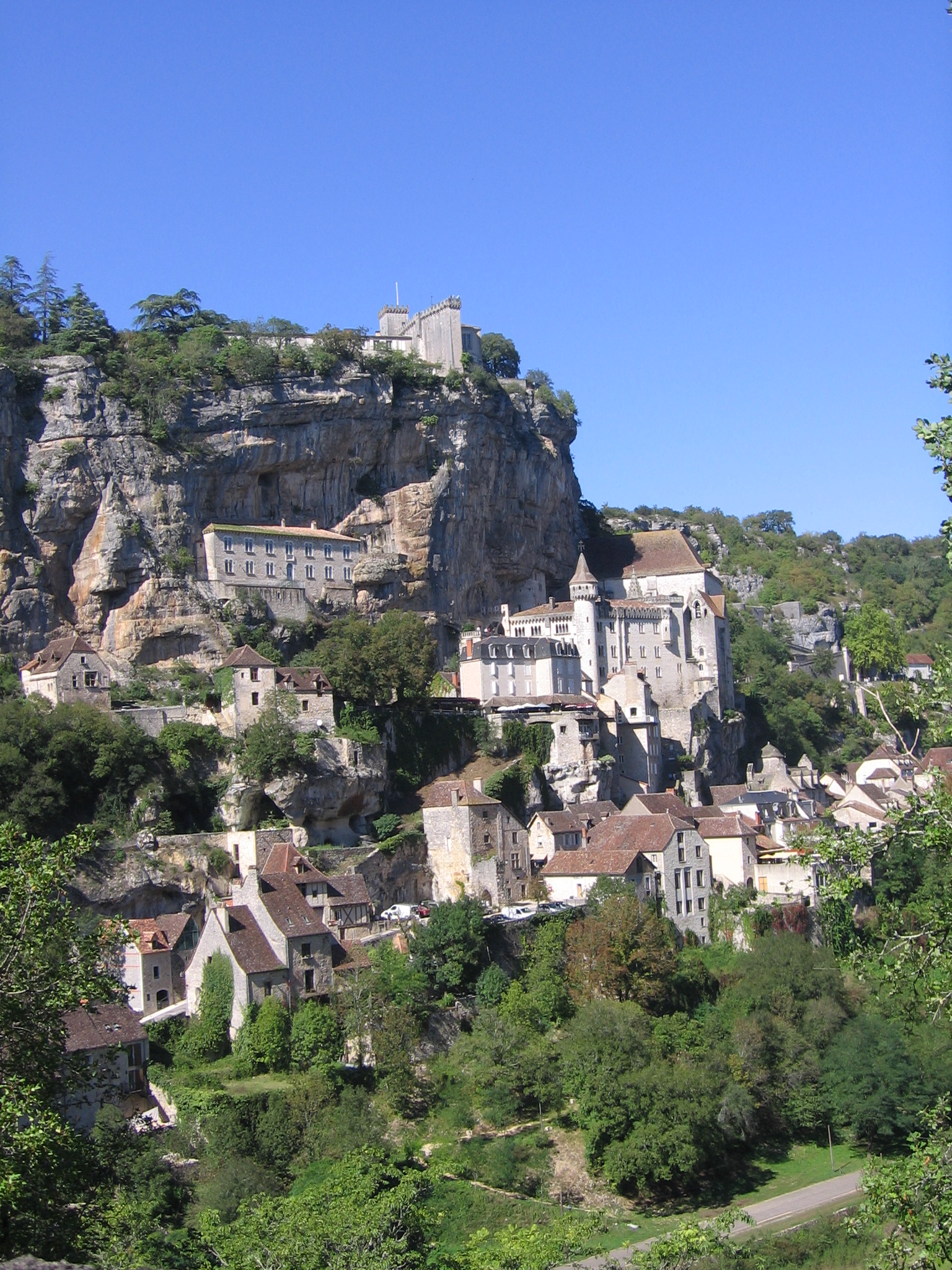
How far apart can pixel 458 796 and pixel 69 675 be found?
16683 millimetres

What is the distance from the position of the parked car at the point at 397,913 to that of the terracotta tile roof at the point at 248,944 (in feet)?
22.4

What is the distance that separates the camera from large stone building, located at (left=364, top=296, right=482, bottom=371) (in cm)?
8300

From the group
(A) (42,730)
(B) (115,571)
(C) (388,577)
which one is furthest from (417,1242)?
(C) (388,577)

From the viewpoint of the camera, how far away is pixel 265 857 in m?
50.5

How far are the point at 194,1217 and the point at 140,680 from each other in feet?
92.7

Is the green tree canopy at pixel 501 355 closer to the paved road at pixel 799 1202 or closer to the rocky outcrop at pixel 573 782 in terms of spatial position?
the rocky outcrop at pixel 573 782

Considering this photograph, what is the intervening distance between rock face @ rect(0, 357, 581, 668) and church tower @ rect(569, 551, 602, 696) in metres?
5.82

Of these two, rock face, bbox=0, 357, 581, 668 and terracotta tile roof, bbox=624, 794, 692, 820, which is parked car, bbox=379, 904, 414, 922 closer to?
terracotta tile roof, bbox=624, 794, 692, 820

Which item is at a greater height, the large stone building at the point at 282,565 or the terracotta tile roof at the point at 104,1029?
the large stone building at the point at 282,565

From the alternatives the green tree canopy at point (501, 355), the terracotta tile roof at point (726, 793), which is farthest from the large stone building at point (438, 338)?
the terracotta tile roof at point (726, 793)

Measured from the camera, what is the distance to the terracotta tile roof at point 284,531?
222 ft

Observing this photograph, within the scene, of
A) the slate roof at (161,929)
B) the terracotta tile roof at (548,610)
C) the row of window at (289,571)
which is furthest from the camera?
the terracotta tile roof at (548,610)

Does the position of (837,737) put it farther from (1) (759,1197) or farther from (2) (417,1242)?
(2) (417,1242)

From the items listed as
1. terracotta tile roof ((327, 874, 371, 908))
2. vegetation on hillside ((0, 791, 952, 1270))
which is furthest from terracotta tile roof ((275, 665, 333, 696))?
vegetation on hillside ((0, 791, 952, 1270))
